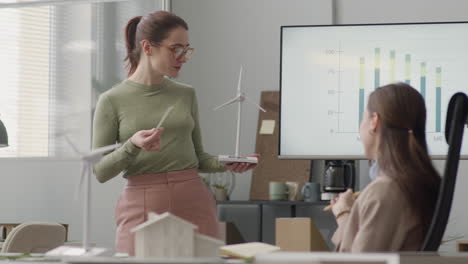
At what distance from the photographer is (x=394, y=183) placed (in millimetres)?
1779

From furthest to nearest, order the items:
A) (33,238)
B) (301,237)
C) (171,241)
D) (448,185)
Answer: (33,238)
(301,237)
(448,185)
(171,241)

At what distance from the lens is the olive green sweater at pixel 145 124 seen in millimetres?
2436

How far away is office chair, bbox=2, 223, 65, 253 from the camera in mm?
3145

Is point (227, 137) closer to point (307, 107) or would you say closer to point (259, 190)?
point (259, 190)

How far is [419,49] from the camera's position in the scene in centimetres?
431

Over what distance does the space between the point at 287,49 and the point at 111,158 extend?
2.37 m

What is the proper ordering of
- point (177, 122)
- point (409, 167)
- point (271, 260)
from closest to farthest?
point (271, 260)
point (409, 167)
point (177, 122)

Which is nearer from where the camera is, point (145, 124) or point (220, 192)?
point (145, 124)

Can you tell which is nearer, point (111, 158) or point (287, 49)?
point (111, 158)

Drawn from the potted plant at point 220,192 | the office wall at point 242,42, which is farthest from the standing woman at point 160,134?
the office wall at point 242,42

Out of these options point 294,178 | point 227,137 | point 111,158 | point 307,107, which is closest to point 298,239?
point 111,158

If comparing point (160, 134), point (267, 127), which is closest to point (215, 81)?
point (267, 127)

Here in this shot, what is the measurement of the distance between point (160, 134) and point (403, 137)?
0.85 meters

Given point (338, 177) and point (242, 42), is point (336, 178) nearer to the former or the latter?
point (338, 177)
